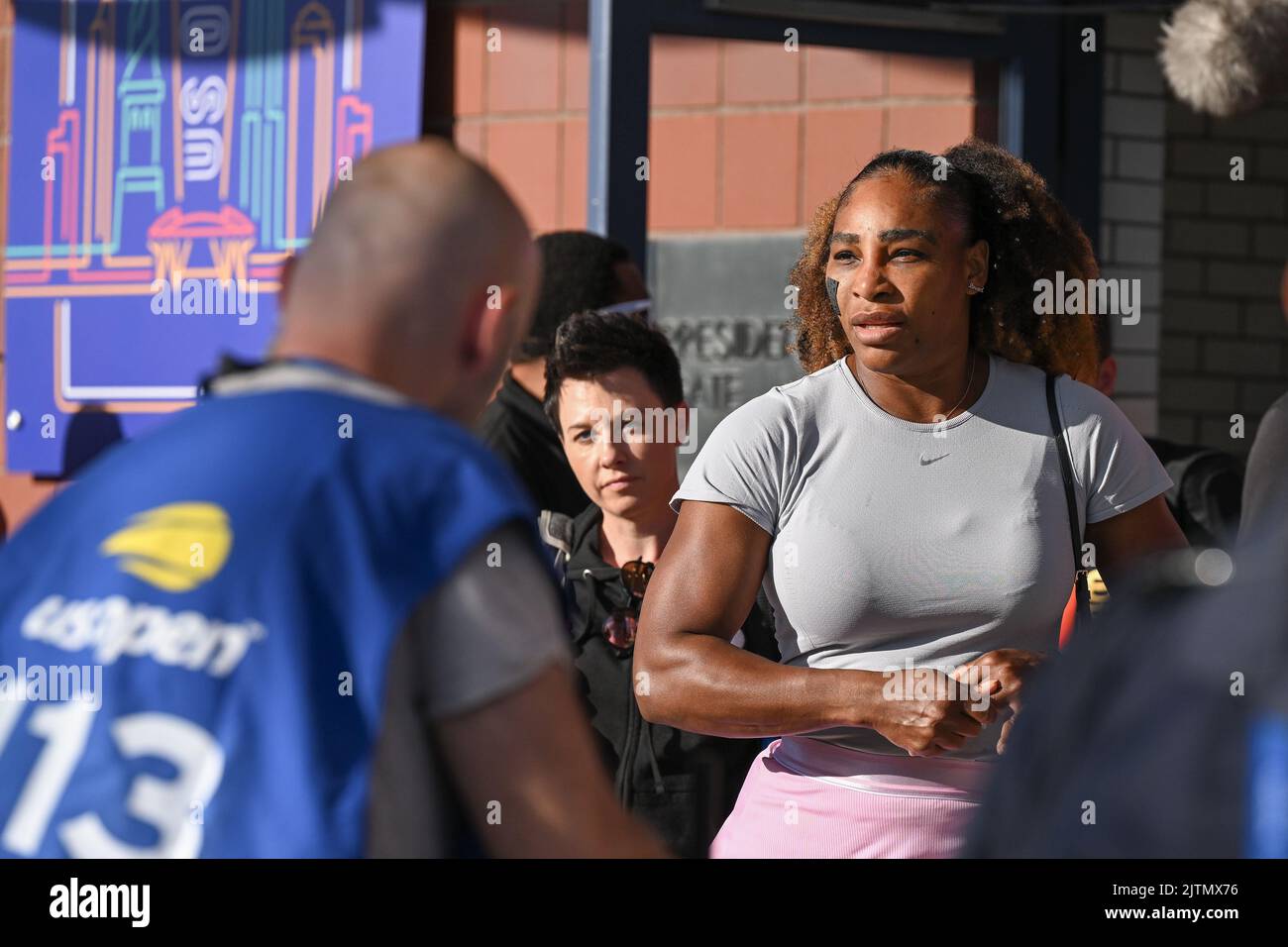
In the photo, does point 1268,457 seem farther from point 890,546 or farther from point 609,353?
point 609,353

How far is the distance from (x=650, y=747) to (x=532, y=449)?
0.96 m

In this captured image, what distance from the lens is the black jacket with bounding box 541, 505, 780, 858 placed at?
3057 millimetres

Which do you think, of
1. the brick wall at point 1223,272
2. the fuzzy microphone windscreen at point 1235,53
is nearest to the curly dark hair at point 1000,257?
the fuzzy microphone windscreen at point 1235,53

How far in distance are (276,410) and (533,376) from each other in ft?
8.15

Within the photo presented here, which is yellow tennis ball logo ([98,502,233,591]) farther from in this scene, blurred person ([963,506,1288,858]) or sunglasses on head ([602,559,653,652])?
sunglasses on head ([602,559,653,652])

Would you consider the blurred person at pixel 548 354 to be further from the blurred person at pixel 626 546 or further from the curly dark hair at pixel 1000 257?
the curly dark hair at pixel 1000 257

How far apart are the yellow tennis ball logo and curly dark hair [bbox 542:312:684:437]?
7.04 ft

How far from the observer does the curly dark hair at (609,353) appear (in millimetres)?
3559

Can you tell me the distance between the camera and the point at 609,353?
3.56 meters

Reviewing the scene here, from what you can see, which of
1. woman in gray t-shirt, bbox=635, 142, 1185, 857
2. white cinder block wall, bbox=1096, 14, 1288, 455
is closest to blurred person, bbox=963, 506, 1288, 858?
woman in gray t-shirt, bbox=635, 142, 1185, 857

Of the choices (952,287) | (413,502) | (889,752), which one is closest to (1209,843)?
(413,502)

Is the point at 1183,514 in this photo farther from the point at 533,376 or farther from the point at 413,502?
the point at 413,502

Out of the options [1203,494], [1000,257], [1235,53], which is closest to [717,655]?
[1000,257]

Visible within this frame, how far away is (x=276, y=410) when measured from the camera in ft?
4.85
